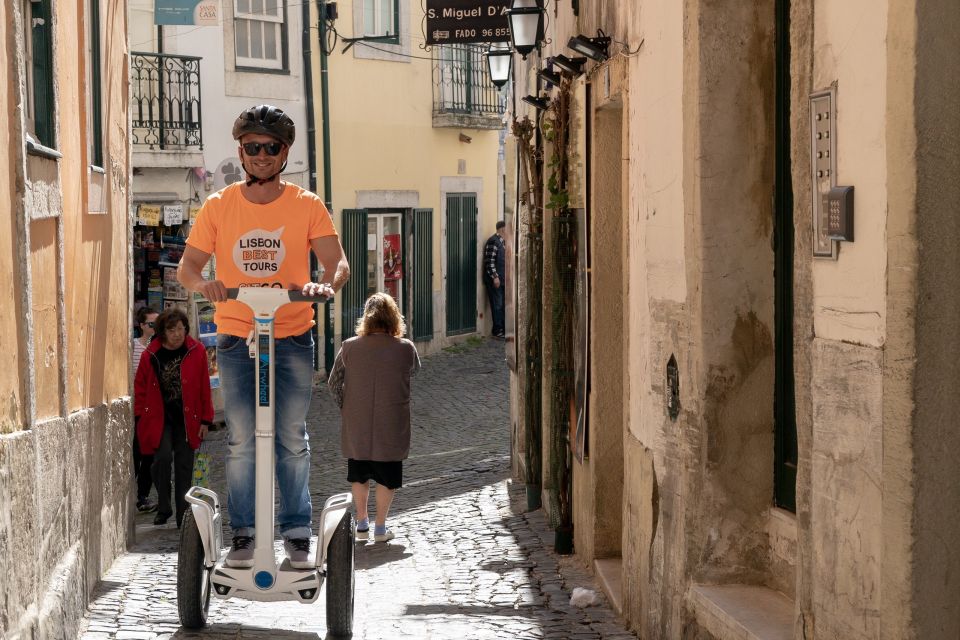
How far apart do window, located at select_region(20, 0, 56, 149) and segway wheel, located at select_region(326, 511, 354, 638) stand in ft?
8.10

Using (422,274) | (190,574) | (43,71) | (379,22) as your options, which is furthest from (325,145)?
(190,574)

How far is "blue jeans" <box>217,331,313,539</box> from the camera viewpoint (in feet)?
20.7

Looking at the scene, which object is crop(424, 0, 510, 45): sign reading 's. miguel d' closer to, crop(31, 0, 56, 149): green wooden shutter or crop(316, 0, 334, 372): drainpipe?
crop(31, 0, 56, 149): green wooden shutter

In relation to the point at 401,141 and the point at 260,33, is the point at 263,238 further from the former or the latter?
the point at 401,141

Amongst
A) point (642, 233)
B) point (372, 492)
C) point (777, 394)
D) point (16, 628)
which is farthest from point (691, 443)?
point (372, 492)

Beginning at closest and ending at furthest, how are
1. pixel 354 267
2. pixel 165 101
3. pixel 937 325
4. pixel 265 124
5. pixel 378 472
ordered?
1. pixel 937 325
2. pixel 265 124
3. pixel 378 472
4. pixel 165 101
5. pixel 354 267

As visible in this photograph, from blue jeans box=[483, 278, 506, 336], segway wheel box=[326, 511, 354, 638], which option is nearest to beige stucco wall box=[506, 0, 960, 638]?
segway wheel box=[326, 511, 354, 638]

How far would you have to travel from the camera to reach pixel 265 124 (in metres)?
6.32

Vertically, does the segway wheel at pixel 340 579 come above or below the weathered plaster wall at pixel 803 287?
below

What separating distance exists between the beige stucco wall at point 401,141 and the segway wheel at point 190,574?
1614 cm

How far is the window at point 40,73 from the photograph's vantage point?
24.5 ft

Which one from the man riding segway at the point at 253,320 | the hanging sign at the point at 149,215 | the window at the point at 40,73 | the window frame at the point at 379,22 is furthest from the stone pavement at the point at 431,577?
the window frame at the point at 379,22

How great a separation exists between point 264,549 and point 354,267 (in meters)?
17.3

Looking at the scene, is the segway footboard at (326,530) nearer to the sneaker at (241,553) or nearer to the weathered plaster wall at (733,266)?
the sneaker at (241,553)
